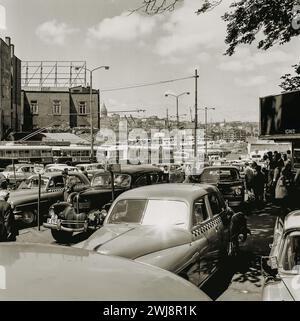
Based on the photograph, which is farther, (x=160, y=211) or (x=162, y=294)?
(x=160, y=211)

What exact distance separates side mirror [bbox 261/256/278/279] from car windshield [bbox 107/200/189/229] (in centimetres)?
192

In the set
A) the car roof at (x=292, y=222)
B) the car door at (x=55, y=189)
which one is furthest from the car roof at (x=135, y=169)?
the car roof at (x=292, y=222)

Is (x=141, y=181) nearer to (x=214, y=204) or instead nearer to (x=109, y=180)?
(x=109, y=180)

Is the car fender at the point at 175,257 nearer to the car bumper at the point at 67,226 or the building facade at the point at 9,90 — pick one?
the car bumper at the point at 67,226

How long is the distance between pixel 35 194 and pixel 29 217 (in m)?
0.70

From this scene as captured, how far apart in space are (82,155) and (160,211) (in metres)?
35.1

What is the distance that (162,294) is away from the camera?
2.29 metres

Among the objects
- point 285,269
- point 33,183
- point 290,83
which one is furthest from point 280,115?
point 285,269

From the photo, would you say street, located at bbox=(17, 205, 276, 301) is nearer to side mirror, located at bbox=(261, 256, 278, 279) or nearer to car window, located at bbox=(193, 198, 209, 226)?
car window, located at bbox=(193, 198, 209, 226)

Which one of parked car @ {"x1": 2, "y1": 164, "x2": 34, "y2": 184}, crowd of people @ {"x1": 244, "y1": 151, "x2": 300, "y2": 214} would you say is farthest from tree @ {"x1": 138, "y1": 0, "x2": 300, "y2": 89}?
parked car @ {"x1": 2, "y1": 164, "x2": 34, "y2": 184}

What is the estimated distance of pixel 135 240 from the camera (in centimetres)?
566

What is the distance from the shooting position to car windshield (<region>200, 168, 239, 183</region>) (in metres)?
14.9
